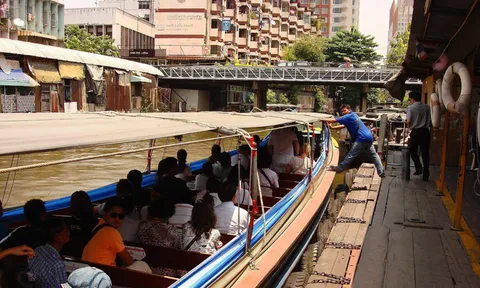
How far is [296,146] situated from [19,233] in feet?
18.3

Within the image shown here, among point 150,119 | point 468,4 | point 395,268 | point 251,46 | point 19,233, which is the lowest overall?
point 395,268

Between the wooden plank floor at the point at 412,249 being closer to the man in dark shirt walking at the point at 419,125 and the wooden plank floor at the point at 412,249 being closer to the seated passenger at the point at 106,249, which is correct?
the man in dark shirt walking at the point at 419,125

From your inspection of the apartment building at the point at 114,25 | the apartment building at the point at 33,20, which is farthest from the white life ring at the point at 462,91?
the apartment building at the point at 114,25

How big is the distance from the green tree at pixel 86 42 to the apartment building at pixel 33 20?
173 centimetres

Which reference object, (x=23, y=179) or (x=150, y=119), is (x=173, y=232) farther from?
(x=23, y=179)

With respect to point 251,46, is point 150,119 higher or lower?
lower

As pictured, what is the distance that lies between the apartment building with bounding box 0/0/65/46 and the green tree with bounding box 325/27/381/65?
2577 cm

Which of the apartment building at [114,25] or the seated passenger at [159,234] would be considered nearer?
the seated passenger at [159,234]

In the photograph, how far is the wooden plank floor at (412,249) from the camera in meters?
4.12

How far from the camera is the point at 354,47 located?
45.2 m

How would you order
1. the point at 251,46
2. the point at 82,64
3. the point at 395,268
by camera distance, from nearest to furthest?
the point at 395,268 < the point at 82,64 < the point at 251,46

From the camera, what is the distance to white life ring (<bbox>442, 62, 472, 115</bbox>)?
14.8 feet

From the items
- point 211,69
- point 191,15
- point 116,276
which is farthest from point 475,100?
point 191,15

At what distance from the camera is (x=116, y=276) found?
323cm
